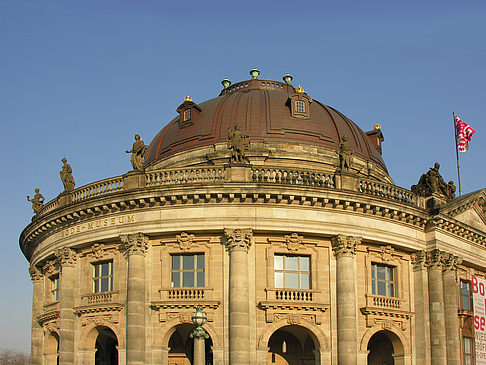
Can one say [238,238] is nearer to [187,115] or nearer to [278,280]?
[278,280]

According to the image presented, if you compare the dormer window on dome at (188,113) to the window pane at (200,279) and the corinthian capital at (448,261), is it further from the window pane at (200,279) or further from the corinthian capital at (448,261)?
the corinthian capital at (448,261)

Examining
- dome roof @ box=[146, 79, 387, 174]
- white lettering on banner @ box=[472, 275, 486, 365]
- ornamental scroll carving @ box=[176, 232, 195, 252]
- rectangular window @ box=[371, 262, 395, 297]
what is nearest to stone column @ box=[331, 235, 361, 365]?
rectangular window @ box=[371, 262, 395, 297]

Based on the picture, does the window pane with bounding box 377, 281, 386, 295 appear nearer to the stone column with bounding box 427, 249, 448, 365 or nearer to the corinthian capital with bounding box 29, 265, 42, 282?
the stone column with bounding box 427, 249, 448, 365

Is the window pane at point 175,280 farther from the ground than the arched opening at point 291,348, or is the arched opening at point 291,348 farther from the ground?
the window pane at point 175,280

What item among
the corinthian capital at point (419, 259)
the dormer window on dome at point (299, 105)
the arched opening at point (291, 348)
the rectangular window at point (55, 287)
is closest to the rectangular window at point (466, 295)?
the corinthian capital at point (419, 259)

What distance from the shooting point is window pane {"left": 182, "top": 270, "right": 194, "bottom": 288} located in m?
33.2

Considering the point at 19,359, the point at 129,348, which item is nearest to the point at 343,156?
the point at 129,348

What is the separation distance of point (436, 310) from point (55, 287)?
2046cm

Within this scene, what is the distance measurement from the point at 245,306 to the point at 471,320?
14566 mm

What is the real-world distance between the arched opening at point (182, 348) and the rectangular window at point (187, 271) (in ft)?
10.2

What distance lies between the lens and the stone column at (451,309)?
3600 centimetres

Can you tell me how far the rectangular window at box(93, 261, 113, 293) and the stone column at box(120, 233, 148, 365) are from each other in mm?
1879

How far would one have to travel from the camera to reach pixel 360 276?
112 ft

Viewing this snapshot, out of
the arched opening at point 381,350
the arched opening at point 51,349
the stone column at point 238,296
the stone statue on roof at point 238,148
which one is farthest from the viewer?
the arched opening at point 51,349
